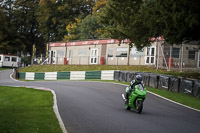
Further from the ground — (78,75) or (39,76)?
(78,75)

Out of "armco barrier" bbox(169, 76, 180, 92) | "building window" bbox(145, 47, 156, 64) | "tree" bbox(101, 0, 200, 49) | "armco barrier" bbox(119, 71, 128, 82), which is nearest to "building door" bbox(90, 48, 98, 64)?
"building window" bbox(145, 47, 156, 64)

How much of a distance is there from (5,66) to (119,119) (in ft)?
202

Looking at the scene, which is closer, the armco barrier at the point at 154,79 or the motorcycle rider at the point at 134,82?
the motorcycle rider at the point at 134,82

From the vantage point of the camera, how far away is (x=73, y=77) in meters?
38.6

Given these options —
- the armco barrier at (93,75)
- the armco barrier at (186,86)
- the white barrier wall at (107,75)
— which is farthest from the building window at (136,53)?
the armco barrier at (186,86)

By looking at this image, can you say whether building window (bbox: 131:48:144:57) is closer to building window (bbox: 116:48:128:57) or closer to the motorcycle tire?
building window (bbox: 116:48:128:57)

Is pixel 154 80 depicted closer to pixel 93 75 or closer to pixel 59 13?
pixel 93 75

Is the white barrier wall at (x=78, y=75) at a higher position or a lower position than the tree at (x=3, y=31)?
lower

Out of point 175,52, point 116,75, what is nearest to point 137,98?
point 116,75

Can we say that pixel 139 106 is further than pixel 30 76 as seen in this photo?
No

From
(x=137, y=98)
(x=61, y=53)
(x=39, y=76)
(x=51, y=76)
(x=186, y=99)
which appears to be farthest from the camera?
(x=61, y=53)

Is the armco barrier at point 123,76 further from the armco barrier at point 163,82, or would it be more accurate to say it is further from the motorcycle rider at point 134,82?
the motorcycle rider at point 134,82

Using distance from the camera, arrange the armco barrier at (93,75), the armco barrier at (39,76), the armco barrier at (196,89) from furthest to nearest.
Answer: the armco barrier at (39,76)
the armco barrier at (93,75)
the armco barrier at (196,89)

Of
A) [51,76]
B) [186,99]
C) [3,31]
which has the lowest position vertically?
[186,99]
